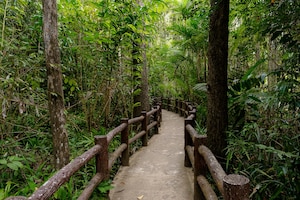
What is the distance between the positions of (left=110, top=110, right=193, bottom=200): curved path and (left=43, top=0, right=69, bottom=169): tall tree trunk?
40.8 inches

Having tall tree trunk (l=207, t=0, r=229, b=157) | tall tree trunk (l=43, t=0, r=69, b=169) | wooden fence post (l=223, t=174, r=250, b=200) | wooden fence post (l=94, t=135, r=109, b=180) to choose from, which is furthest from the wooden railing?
tall tree trunk (l=43, t=0, r=69, b=169)

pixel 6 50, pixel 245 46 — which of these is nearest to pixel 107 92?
pixel 6 50

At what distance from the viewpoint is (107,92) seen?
209 inches

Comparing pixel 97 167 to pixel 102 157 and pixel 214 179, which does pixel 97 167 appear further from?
pixel 214 179

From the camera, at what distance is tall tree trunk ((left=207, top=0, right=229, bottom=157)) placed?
11.1 feet

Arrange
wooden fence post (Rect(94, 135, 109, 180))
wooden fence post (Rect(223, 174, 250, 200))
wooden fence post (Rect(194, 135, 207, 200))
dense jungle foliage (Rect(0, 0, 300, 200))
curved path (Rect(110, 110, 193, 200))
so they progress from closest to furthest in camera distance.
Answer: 1. wooden fence post (Rect(223, 174, 250, 200))
2. dense jungle foliage (Rect(0, 0, 300, 200))
3. wooden fence post (Rect(194, 135, 207, 200))
4. wooden fence post (Rect(94, 135, 109, 180))
5. curved path (Rect(110, 110, 193, 200))

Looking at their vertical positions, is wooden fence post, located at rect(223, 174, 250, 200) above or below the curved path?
above

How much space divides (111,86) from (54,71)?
7.03ft

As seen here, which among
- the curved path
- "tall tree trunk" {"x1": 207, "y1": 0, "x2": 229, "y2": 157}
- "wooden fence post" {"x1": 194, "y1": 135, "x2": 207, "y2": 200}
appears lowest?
the curved path

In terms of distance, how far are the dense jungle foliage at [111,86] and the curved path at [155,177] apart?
49 centimetres

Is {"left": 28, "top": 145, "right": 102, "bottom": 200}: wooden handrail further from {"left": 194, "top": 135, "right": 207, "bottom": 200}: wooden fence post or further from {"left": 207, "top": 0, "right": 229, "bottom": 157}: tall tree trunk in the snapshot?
{"left": 207, "top": 0, "right": 229, "bottom": 157}: tall tree trunk

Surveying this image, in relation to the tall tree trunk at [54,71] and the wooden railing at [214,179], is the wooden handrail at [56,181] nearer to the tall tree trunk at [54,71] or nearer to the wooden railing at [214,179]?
the tall tree trunk at [54,71]

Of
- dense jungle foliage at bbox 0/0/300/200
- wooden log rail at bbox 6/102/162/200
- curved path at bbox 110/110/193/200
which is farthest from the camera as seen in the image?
curved path at bbox 110/110/193/200

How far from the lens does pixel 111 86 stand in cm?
534
